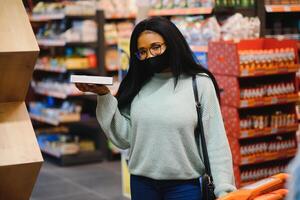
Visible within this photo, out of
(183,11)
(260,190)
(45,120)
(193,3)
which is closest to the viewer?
(260,190)

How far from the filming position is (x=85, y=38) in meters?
7.77

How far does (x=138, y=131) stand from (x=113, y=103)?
19 cm

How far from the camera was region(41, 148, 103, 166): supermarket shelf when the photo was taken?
7660mm

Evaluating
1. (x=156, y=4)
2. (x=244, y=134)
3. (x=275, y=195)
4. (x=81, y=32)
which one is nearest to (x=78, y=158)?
(x=81, y=32)

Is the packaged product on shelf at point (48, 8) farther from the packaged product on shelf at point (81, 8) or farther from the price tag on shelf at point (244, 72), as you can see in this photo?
the price tag on shelf at point (244, 72)

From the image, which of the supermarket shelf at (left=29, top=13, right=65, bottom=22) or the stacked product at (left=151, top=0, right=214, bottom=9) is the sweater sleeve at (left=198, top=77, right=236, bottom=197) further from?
the supermarket shelf at (left=29, top=13, right=65, bottom=22)

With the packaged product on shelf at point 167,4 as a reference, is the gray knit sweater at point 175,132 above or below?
above

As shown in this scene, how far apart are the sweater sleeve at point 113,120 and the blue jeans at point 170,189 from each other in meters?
0.25

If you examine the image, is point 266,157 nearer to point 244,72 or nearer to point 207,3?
point 244,72

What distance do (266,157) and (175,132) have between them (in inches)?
107

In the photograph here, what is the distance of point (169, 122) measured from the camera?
276 centimetres

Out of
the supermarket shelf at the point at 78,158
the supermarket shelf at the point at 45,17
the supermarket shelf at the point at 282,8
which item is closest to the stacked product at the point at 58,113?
the supermarket shelf at the point at 78,158

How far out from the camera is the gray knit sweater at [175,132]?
276cm

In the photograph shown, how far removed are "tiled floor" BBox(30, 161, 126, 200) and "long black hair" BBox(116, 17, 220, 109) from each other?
3.27m
